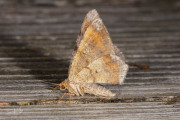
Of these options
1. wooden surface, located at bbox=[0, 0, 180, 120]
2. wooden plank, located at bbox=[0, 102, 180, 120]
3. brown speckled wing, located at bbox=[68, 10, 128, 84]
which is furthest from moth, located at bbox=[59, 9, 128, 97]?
wooden plank, located at bbox=[0, 102, 180, 120]

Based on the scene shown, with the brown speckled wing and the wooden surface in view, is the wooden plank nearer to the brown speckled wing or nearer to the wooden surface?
the wooden surface

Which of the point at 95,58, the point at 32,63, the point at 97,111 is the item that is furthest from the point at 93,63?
the point at 32,63

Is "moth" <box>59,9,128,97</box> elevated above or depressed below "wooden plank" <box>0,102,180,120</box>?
above

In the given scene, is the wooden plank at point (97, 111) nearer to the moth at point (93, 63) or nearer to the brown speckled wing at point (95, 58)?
the moth at point (93, 63)

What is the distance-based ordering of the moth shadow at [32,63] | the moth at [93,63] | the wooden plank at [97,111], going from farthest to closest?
the moth shadow at [32,63], the moth at [93,63], the wooden plank at [97,111]

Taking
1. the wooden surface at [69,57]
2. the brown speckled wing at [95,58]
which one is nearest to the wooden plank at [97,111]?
the wooden surface at [69,57]

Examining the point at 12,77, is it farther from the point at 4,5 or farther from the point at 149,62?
the point at 4,5

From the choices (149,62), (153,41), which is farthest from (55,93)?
(153,41)

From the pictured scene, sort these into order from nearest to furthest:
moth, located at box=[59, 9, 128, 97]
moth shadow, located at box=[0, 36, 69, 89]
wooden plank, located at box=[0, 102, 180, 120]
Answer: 1. wooden plank, located at box=[0, 102, 180, 120]
2. moth, located at box=[59, 9, 128, 97]
3. moth shadow, located at box=[0, 36, 69, 89]
